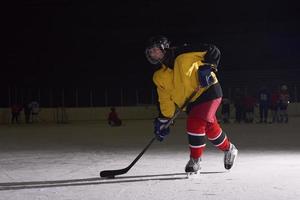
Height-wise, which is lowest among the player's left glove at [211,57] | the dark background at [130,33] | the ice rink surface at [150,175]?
the ice rink surface at [150,175]

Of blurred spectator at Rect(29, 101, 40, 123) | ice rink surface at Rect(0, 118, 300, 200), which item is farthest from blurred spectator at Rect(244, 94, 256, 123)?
ice rink surface at Rect(0, 118, 300, 200)

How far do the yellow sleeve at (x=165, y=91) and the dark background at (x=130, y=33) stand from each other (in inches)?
853

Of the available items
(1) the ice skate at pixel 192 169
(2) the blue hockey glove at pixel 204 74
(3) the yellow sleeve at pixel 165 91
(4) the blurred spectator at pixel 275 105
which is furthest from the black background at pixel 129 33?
(1) the ice skate at pixel 192 169

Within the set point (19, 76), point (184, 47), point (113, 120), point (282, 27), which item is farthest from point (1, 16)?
point (184, 47)

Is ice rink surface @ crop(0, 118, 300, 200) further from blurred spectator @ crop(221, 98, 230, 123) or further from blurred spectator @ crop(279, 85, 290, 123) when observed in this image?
blurred spectator @ crop(221, 98, 230, 123)

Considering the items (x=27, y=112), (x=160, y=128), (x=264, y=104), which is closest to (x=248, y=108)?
(x=264, y=104)

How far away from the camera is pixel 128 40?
1160 inches

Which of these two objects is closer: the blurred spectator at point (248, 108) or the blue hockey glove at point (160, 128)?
the blue hockey glove at point (160, 128)

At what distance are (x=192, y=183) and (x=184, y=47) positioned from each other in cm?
154

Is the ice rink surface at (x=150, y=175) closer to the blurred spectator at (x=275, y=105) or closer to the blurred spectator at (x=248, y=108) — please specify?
the blurred spectator at (x=275, y=105)

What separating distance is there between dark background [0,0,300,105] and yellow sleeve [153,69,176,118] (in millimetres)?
21655

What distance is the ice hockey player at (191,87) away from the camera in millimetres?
5566

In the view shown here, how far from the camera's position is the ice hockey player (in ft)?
18.3

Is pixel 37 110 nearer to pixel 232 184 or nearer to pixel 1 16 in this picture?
pixel 1 16
